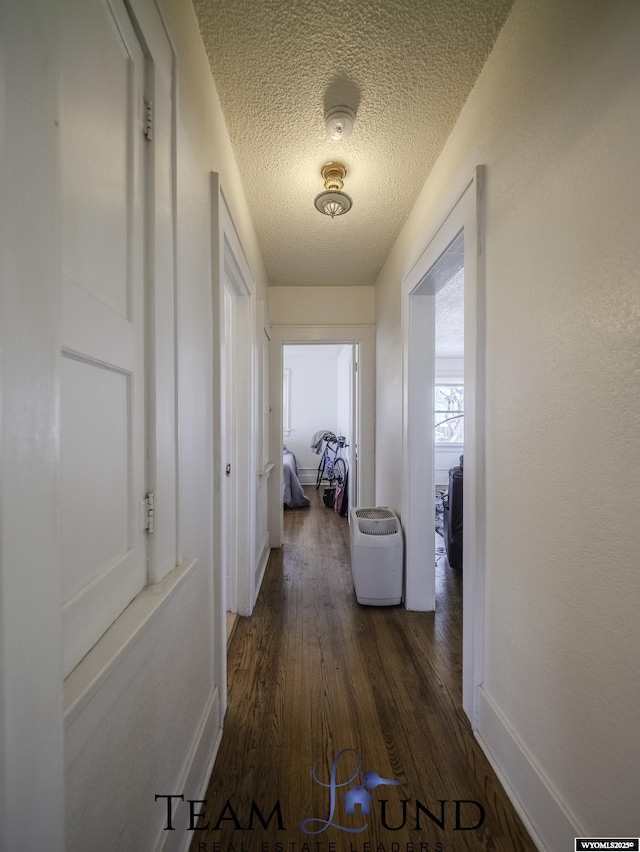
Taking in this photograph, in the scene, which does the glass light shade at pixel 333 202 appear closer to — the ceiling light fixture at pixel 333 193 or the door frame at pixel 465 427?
the ceiling light fixture at pixel 333 193

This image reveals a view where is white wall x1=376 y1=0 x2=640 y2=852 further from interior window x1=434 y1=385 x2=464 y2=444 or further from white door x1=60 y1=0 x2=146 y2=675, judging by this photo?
interior window x1=434 y1=385 x2=464 y2=444

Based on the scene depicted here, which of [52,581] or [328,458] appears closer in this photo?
[52,581]

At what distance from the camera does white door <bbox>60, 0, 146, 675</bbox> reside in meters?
0.58

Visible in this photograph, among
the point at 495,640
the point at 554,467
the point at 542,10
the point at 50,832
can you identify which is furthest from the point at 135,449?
the point at 542,10

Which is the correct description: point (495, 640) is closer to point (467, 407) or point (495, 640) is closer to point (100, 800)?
point (467, 407)

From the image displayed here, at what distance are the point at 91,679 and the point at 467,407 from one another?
136cm

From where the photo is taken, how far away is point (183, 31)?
3.37 ft

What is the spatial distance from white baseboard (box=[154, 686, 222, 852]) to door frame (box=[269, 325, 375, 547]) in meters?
1.95

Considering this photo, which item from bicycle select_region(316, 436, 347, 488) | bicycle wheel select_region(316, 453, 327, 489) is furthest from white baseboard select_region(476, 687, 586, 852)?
bicycle wheel select_region(316, 453, 327, 489)

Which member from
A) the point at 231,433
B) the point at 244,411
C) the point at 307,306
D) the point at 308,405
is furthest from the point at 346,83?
the point at 308,405

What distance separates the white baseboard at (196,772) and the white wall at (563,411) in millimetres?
975

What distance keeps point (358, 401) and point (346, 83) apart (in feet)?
7.43

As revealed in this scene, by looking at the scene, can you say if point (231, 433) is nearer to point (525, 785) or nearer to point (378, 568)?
point (378, 568)

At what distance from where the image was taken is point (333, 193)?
5.76ft
